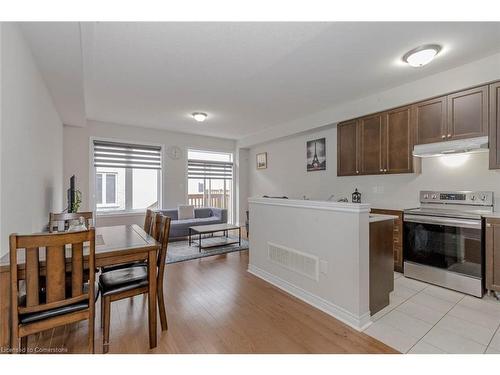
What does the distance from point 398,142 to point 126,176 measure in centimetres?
556

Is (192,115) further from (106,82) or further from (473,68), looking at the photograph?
(473,68)

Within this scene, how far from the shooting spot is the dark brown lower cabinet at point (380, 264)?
A: 6.97 ft

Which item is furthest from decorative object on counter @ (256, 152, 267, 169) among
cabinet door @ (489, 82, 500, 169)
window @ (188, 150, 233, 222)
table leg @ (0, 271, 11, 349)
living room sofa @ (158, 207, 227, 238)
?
table leg @ (0, 271, 11, 349)

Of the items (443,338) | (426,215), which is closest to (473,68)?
(426,215)

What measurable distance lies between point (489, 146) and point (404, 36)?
60.5 inches

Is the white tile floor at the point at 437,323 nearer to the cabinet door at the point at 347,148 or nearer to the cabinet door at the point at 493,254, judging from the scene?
the cabinet door at the point at 493,254

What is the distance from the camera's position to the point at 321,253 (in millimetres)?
2328

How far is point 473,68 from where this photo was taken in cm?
269

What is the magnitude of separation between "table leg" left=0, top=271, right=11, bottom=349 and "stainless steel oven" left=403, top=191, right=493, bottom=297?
3.89 meters

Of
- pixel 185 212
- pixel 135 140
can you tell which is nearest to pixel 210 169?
pixel 185 212

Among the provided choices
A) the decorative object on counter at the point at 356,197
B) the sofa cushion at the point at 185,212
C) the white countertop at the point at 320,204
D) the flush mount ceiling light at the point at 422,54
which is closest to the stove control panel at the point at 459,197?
the decorative object on counter at the point at 356,197

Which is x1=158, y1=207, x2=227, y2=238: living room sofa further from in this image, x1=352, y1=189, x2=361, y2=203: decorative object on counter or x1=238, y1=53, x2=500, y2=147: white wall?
x1=352, y1=189, x2=361, y2=203: decorative object on counter

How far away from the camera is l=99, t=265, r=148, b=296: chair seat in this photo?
1737mm

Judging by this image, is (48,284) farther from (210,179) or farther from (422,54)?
(210,179)
